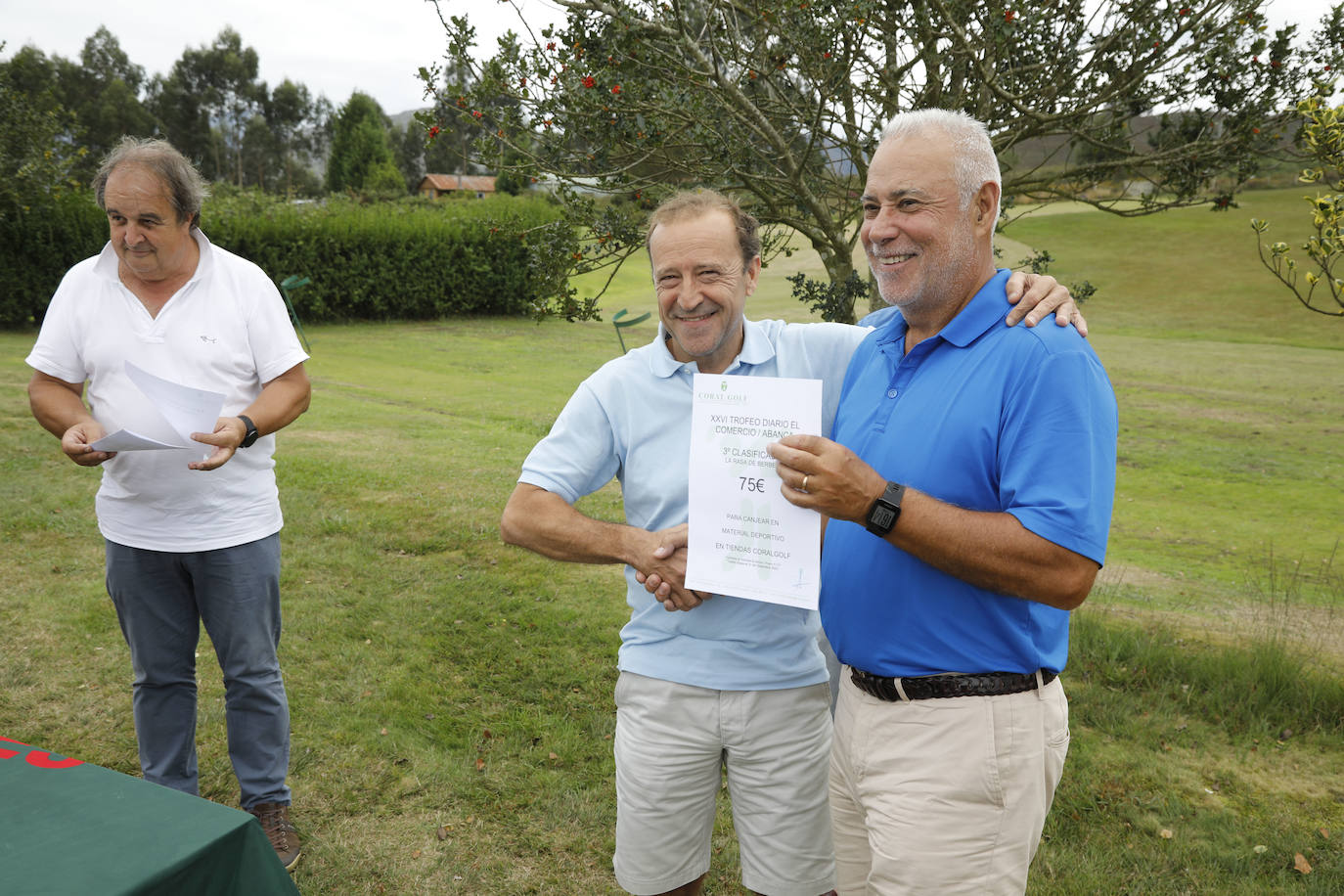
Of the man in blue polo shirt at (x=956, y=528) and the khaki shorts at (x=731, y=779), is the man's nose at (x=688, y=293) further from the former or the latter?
the khaki shorts at (x=731, y=779)

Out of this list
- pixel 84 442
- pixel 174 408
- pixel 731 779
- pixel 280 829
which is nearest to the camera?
pixel 731 779

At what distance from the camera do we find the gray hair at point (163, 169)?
3213mm

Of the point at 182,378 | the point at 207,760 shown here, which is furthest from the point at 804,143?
the point at 207,760

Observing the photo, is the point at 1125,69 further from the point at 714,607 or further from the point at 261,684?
the point at 261,684

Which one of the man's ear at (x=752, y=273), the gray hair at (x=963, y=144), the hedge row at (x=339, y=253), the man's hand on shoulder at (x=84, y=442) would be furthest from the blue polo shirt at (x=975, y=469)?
the hedge row at (x=339, y=253)

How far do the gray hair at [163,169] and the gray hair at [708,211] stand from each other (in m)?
1.81

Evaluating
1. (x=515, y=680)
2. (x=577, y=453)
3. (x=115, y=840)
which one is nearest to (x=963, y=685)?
(x=577, y=453)

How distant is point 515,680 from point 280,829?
192cm

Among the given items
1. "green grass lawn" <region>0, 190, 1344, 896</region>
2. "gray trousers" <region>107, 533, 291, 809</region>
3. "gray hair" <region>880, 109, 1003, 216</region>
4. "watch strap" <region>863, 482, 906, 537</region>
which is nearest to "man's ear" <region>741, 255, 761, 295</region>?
"gray hair" <region>880, 109, 1003, 216</region>

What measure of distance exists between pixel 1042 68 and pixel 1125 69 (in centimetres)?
48

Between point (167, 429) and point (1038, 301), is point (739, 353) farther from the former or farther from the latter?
point (167, 429)

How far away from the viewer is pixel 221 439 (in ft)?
10.3

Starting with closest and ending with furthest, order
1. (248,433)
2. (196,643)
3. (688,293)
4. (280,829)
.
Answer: (688,293)
(248,433)
(196,643)
(280,829)

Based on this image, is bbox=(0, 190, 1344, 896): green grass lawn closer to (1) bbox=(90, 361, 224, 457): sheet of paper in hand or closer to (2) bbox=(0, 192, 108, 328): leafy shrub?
(1) bbox=(90, 361, 224, 457): sheet of paper in hand
